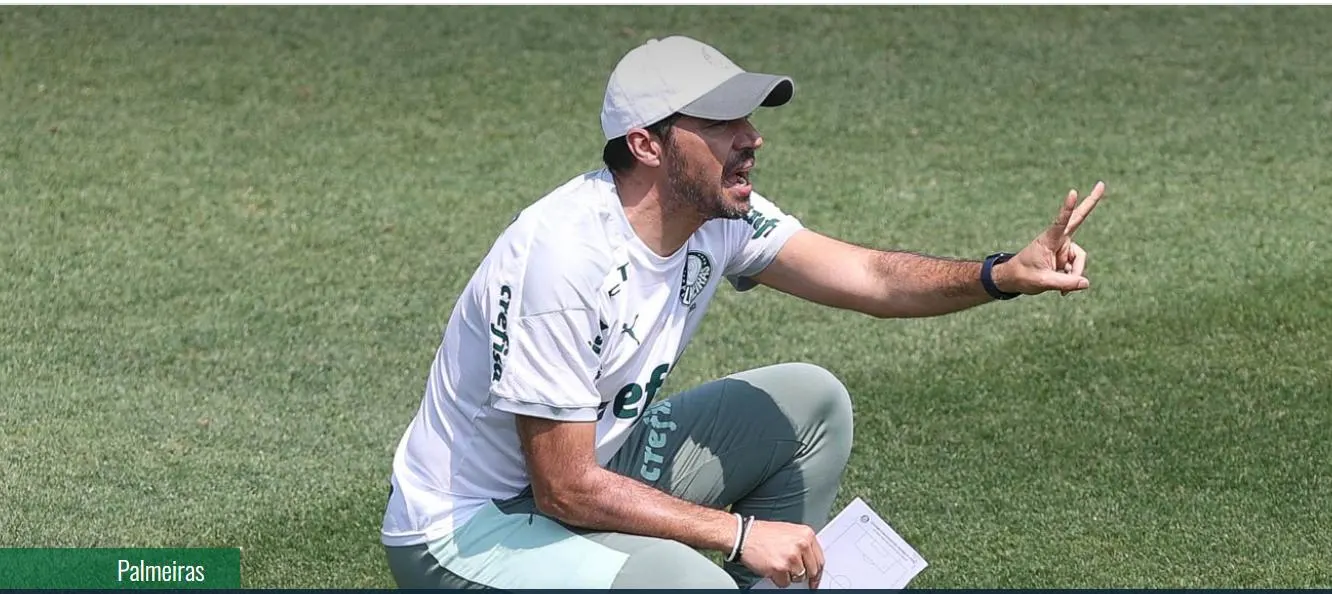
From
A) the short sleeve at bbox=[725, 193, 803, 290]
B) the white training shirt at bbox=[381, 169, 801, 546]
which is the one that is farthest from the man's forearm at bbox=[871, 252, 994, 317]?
the white training shirt at bbox=[381, 169, 801, 546]

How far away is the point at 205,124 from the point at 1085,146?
4.75m

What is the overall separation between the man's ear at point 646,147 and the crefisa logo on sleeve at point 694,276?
1.05 feet

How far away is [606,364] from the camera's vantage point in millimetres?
4281

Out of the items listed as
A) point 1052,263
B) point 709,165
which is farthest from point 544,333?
point 1052,263

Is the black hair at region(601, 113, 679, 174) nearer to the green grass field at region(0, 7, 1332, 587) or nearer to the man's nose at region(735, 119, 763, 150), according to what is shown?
the man's nose at region(735, 119, 763, 150)

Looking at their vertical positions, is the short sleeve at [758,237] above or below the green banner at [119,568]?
above

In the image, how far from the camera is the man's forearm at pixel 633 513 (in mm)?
4145

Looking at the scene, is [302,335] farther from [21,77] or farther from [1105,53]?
[1105,53]

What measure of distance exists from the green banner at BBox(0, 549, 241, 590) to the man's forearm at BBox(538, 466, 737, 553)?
159 centimetres

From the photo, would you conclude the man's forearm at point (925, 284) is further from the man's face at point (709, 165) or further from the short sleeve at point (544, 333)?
the short sleeve at point (544, 333)

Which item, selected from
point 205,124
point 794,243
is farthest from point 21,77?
point 794,243

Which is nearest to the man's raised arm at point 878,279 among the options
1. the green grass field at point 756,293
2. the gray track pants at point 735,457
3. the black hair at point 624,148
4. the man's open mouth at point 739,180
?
the gray track pants at point 735,457

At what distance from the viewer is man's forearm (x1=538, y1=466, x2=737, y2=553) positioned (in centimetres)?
414

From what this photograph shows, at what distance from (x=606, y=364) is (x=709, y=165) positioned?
527mm
